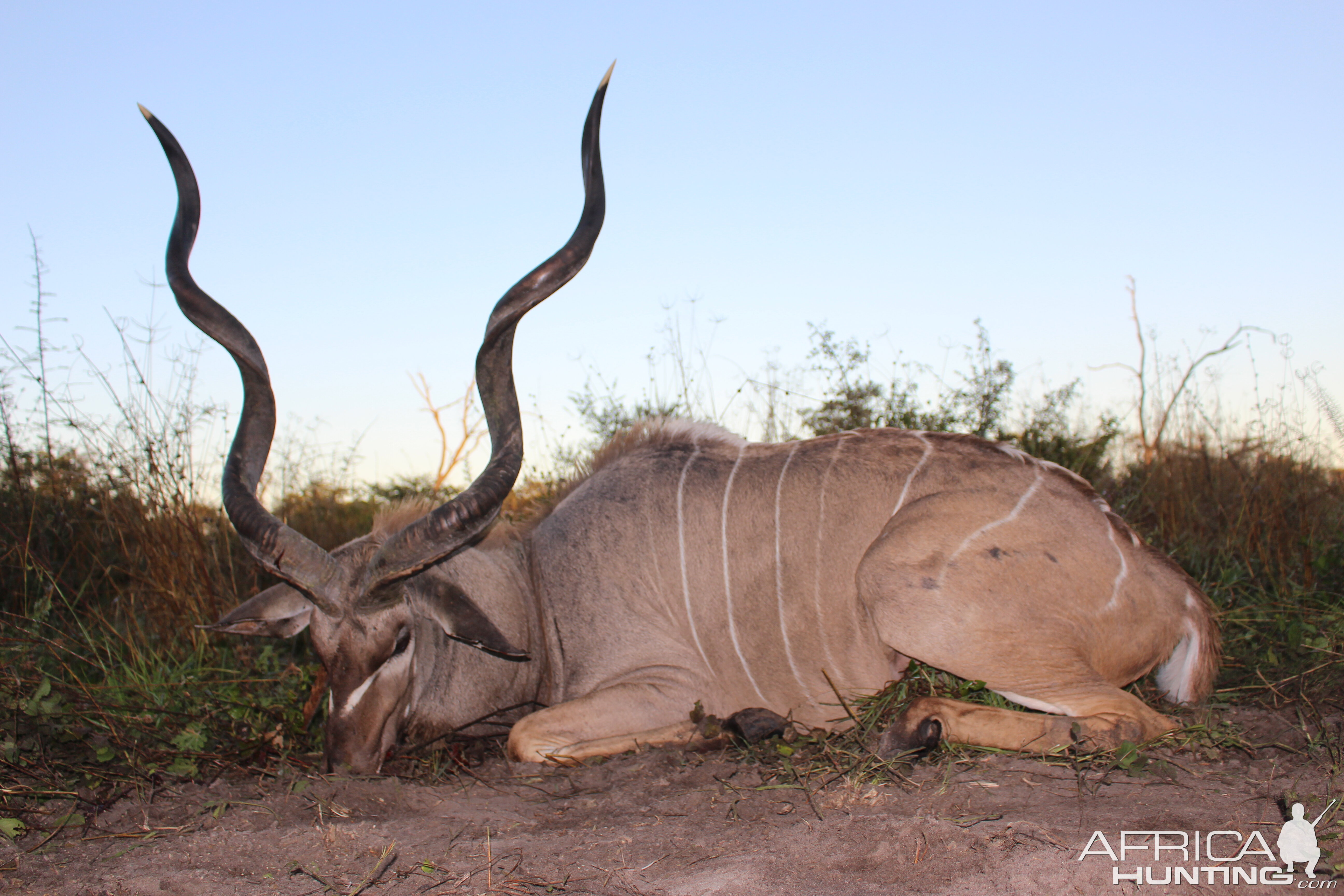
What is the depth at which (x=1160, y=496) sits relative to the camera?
18.6 ft

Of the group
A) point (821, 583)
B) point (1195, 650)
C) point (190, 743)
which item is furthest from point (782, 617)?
point (190, 743)

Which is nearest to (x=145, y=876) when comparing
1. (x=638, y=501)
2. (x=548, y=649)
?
(x=548, y=649)

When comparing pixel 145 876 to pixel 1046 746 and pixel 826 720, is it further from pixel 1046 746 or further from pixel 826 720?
pixel 1046 746

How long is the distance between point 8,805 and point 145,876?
0.71 metres

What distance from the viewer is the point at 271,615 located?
313cm

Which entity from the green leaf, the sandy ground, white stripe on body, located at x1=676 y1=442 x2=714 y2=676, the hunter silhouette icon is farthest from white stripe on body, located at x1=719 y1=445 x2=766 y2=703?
the green leaf

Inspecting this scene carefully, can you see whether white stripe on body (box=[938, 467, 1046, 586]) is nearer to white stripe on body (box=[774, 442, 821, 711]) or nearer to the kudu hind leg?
the kudu hind leg

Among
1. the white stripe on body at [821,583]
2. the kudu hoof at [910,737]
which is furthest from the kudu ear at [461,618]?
the kudu hoof at [910,737]

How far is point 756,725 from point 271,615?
5.27 ft

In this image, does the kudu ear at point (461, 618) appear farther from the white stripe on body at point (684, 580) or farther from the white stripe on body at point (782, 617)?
the white stripe on body at point (782, 617)

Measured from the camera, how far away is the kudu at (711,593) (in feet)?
9.30

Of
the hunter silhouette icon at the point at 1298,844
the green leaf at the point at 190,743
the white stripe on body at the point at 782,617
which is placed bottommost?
the hunter silhouette icon at the point at 1298,844

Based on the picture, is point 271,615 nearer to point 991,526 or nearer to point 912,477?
point 912,477

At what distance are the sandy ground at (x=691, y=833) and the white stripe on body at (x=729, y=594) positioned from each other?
0.53m
